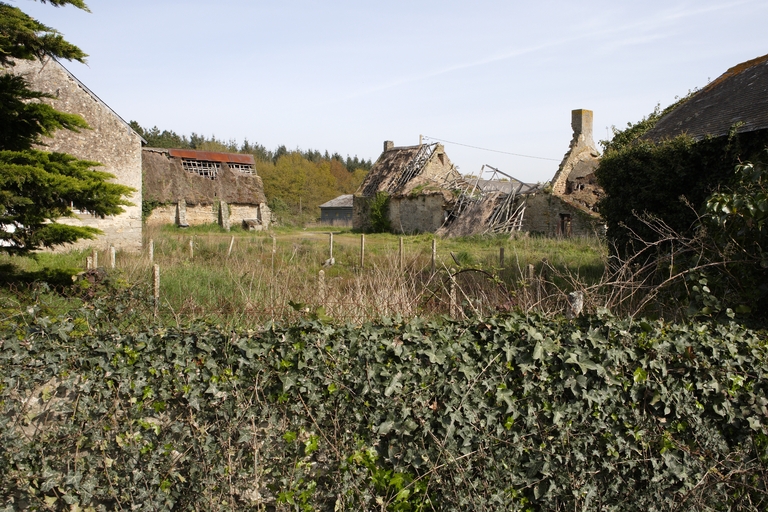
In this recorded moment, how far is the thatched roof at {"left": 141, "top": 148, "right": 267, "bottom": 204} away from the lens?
117ft

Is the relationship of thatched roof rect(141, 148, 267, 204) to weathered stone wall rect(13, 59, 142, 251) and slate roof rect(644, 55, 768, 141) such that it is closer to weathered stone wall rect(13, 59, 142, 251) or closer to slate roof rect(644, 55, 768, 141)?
weathered stone wall rect(13, 59, 142, 251)

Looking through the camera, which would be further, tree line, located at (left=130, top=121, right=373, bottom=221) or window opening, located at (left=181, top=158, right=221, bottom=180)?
tree line, located at (left=130, top=121, right=373, bottom=221)

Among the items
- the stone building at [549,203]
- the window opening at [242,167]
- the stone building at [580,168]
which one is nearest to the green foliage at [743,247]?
the stone building at [549,203]

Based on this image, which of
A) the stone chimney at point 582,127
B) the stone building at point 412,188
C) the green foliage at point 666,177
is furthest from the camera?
the stone building at point 412,188

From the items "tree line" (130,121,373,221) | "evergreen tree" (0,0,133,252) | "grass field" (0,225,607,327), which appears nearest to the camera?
"grass field" (0,225,607,327)

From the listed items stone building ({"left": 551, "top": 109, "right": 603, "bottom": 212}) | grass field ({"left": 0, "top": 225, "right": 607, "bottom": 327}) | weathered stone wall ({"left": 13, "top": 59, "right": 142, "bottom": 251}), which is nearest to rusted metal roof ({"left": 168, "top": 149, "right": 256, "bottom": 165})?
grass field ({"left": 0, "top": 225, "right": 607, "bottom": 327})

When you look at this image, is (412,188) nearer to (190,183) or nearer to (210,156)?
(190,183)

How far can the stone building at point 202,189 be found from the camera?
1411 inches

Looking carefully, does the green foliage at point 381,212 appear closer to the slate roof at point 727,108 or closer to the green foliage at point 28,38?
the slate roof at point 727,108

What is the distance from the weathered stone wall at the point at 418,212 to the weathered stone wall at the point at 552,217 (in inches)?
220

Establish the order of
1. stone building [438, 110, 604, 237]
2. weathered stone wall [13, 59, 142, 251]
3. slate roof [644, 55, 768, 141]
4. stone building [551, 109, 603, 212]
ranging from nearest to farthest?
slate roof [644, 55, 768, 141] → weathered stone wall [13, 59, 142, 251] → stone building [438, 110, 604, 237] → stone building [551, 109, 603, 212]

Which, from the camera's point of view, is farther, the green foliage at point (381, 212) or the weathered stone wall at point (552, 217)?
the green foliage at point (381, 212)

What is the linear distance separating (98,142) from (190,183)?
1761cm

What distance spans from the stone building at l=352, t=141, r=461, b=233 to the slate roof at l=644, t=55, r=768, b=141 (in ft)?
60.7
